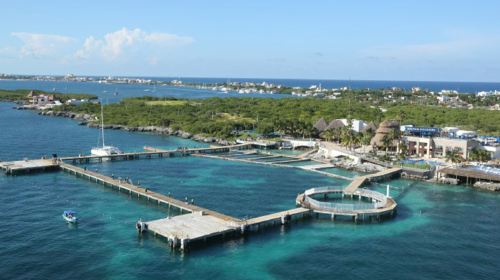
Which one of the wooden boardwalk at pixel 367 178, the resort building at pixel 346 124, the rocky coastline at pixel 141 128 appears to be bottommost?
the wooden boardwalk at pixel 367 178

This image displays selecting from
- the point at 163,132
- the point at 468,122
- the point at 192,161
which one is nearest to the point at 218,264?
the point at 192,161

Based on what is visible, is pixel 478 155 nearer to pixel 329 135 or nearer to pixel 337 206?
pixel 329 135

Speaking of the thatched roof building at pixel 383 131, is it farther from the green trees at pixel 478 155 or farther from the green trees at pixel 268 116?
the green trees at pixel 478 155

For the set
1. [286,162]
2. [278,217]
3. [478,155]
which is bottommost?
[278,217]

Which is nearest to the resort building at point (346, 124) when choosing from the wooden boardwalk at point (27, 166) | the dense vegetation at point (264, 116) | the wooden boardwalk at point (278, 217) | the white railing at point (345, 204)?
the dense vegetation at point (264, 116)

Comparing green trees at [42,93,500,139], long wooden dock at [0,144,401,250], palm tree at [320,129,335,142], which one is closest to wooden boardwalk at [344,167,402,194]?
long wooden dock at [0,144,401,250]

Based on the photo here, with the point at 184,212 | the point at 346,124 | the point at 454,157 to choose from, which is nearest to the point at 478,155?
the point at 454,157
